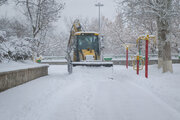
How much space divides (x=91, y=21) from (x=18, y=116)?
1471 inches

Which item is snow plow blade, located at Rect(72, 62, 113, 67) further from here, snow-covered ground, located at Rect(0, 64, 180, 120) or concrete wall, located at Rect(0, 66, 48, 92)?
snow-covered ground, located at Rect(0, 64, 180, 120)

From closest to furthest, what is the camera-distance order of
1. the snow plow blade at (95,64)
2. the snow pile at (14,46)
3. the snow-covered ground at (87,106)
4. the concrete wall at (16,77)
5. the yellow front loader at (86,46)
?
the snow-covered ground at (87,106) < the concrete wall at (16,77) < the snow pile at (14,46) < the snow plow blade at (95,64) < the yellow front loader at (86,46)

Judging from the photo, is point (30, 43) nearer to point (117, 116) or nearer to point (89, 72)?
point (89, 72)

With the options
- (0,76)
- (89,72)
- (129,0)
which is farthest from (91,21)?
(0,76)

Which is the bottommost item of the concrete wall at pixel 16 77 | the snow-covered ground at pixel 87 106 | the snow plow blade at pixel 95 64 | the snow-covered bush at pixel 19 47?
the snow-covered ground at pixel 87 106

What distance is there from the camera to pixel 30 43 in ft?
23.6

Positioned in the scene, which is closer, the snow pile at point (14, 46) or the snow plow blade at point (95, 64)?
the snow pile at point (14, 46)

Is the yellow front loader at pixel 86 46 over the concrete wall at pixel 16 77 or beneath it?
over

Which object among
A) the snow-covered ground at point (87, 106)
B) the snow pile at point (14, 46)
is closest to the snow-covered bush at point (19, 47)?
the snow pile at point (14, 46)

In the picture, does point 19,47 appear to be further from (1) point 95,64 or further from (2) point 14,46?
(1) point 95,64

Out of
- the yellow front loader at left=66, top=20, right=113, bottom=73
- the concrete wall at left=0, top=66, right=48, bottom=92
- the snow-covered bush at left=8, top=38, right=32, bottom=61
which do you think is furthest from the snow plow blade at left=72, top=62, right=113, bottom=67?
the snow-covered bush at left=8, top=38, right=32, bottom=61

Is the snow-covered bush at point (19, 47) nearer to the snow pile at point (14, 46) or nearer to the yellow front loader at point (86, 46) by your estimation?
the snow pile at point (14, 46)

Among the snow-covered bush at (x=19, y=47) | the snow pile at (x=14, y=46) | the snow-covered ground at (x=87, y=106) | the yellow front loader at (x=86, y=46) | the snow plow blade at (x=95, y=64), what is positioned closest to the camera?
the snow-covered ground at (x=87, y=106)

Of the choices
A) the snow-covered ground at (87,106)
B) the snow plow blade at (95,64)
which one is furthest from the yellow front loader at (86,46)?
the snow-covered ground at (87,106)
